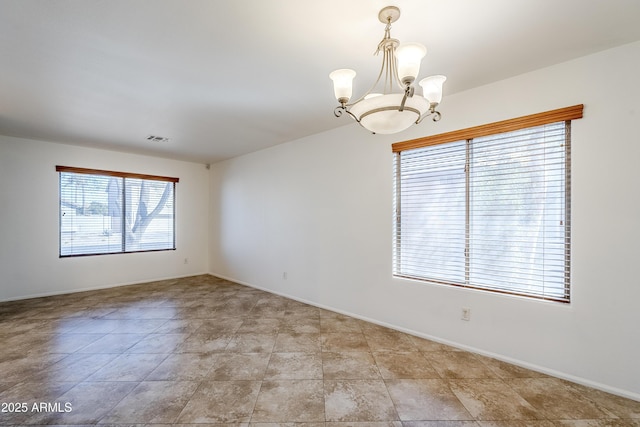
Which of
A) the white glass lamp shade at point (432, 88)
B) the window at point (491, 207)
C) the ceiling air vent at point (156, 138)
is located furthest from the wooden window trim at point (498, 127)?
the ceiling air vent at point (156, 138)

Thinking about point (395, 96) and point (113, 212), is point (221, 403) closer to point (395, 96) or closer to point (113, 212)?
point (395, 96)

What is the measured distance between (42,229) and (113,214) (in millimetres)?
961

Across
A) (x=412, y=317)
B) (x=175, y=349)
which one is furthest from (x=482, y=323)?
(x=175, y=349)

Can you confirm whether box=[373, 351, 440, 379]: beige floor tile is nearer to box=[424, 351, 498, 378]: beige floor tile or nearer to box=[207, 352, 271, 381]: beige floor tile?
box=[424, 351, 498, 378]: beige floor tile

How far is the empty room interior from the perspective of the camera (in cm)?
174

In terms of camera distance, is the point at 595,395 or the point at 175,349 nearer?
the point at 595,395

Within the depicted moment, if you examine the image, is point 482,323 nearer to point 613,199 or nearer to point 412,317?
point 412,317

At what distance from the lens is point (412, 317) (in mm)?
3018

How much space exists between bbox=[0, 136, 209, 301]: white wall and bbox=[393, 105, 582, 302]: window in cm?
502

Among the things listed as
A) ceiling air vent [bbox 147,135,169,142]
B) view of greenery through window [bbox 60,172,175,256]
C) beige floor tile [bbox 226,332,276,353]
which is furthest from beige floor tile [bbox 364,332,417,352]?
view of greenery through window [bbox 60,172,175,256]

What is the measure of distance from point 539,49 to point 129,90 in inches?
138

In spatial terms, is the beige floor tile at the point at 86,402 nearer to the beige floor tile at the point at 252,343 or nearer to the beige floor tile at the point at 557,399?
the beige floor tile at the point at 252,343

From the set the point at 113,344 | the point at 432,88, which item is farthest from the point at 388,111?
the point at 113,344

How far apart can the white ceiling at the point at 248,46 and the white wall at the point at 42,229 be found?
57.1 inches
